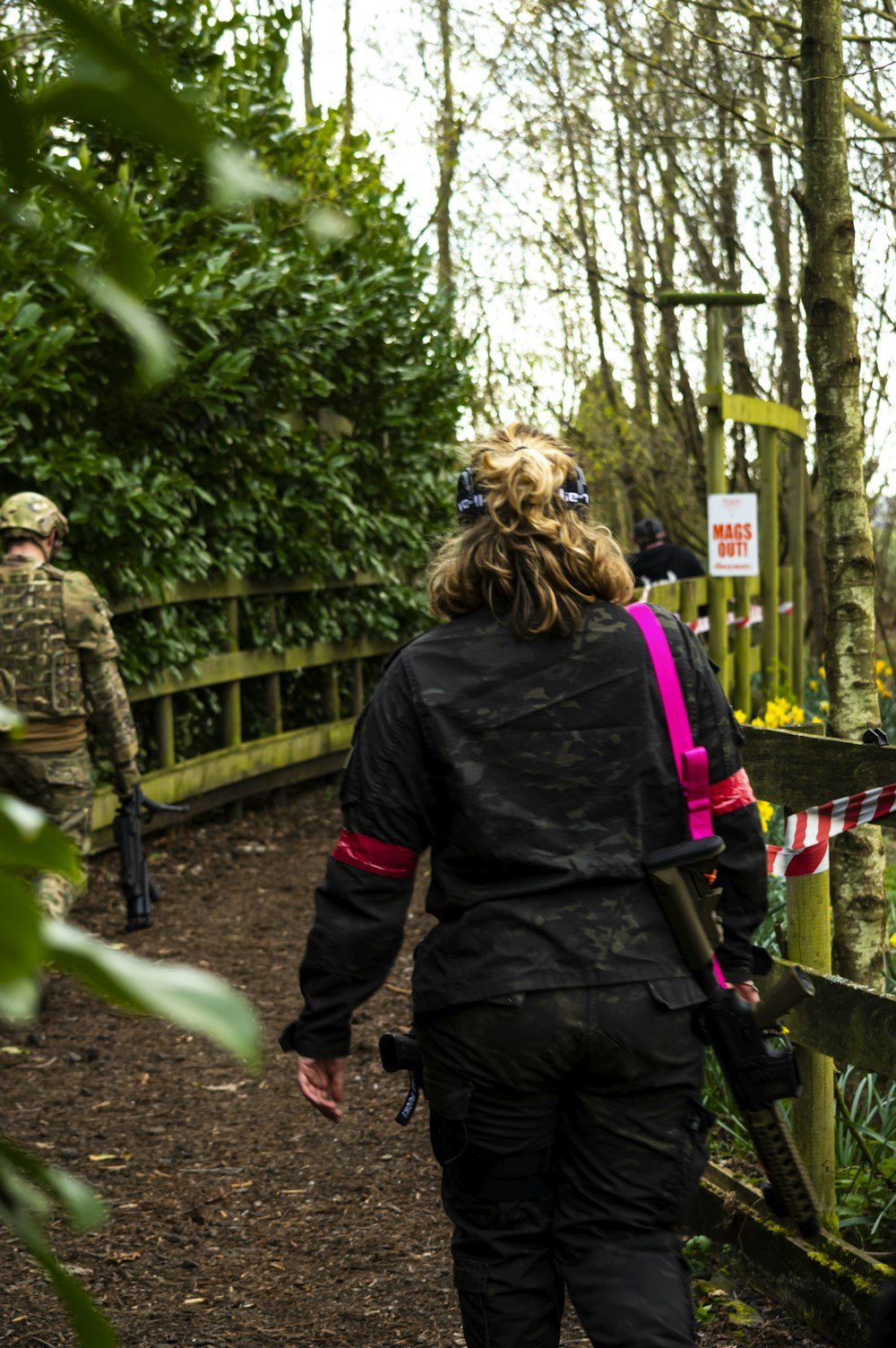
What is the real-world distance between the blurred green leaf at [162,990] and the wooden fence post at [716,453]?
8.54 metres

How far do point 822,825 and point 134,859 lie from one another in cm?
382

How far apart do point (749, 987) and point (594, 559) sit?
0.83 meters

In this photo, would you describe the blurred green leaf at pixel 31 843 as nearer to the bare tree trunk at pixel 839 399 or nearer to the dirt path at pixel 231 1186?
the dirt path at pixel 231 1186

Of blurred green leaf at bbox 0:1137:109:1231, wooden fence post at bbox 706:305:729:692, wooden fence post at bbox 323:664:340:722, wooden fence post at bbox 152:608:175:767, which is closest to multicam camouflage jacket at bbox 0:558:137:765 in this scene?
wooden fence post at bbox 152:608:175:767

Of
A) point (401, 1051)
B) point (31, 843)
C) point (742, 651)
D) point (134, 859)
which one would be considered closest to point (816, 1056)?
point (401, 1051)

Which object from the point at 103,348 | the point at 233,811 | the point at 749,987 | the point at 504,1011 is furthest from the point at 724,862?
the point at 233,811

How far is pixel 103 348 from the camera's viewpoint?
7473 millimetres

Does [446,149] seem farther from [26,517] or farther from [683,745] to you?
[683,745]

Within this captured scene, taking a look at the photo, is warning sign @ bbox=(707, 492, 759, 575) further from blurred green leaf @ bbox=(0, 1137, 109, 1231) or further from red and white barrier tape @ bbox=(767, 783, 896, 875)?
blurred green leaf @ bbox=(0, 1137, 109, 1231)

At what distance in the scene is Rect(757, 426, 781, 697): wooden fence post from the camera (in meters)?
10.8

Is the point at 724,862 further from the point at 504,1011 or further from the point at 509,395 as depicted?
the point at 509,395

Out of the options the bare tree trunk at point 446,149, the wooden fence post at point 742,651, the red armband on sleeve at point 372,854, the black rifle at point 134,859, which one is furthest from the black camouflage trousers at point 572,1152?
the bare tree trunk at point 446,149

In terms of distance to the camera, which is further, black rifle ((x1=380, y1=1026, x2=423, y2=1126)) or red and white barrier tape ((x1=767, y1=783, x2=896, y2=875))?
red and white barrier tape ((x1=767, y1=783, x2=896, y2=875))

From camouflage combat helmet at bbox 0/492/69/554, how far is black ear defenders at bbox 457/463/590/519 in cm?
352
